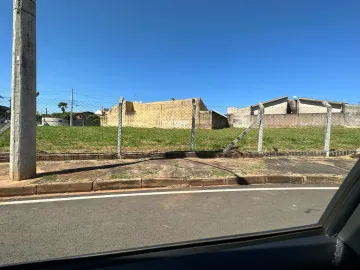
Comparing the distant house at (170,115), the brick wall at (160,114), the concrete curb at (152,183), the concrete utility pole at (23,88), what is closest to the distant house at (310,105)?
the distant house at (170,115)

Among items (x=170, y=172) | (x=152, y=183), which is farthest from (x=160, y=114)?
(x=152, y=183)

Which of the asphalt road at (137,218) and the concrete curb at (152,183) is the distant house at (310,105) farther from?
the asphalt road at (137,218)

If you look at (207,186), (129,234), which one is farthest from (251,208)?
(129,234)

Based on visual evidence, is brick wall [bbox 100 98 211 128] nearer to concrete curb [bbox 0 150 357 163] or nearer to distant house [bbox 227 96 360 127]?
distant house [bbox 227 96 360 127]

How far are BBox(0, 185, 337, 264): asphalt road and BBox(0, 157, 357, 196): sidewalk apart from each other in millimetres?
527

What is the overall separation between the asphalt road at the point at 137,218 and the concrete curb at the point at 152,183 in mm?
408

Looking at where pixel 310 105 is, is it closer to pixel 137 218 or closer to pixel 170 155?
pixel 170 155

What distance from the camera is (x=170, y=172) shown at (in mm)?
6867

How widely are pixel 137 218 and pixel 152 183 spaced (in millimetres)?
1958

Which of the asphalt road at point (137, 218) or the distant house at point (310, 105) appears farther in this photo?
the distant house at point (310, 105)

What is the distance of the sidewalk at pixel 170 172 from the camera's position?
595cm

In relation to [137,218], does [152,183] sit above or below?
above

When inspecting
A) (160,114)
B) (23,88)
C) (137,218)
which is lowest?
(137,218)

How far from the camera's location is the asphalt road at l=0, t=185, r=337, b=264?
332 centimetres
